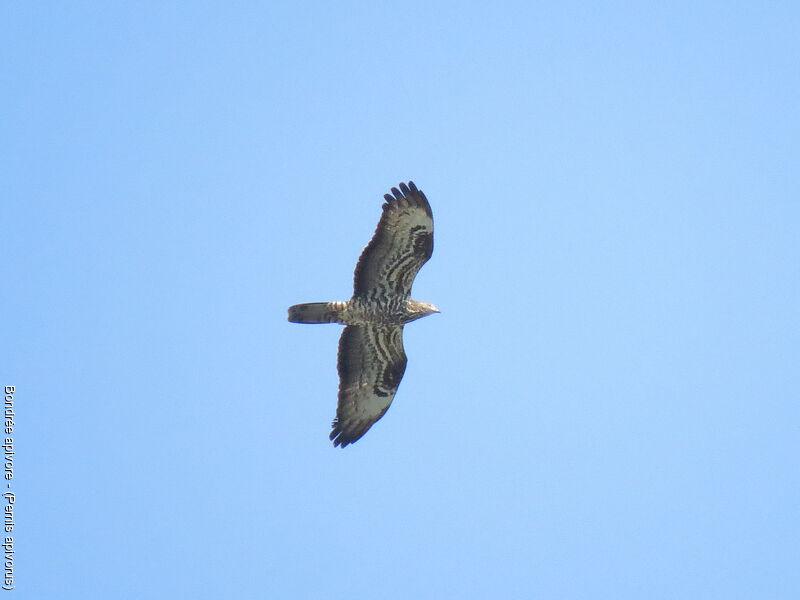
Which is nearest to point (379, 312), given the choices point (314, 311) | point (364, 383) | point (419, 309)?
point (419, 309)

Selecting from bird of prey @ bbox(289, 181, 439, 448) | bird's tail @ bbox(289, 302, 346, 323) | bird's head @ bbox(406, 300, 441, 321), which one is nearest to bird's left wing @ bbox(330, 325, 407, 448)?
bird of prey @ bbox(289, 181, 439, 448)

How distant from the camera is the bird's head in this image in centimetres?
1873

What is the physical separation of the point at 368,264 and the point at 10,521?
23.7 ft

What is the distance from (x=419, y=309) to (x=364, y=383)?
1541mm

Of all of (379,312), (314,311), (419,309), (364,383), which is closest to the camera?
(314,311)

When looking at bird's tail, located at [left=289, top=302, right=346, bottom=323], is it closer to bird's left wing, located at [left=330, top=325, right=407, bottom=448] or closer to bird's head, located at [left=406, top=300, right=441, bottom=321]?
bird's left wing, located at [left=330, top=325, right=407, bottom=448]

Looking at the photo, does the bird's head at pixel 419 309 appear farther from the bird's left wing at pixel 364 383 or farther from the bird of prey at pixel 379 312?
the bird's left wing at pixel 364 383

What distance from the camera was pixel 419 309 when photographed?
1878 centimetres

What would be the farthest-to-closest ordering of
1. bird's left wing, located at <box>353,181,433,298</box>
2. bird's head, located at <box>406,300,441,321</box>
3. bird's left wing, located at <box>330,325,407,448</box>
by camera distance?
bird's left wing, located at <box>330,325,407,448</box>, bird's head, located at <box>406,300,441,321</box>, bird's left wing, located at <box>353,181,433,298</box>

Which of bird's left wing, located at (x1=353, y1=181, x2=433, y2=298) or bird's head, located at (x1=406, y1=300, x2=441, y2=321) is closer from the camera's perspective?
bird's left wing, located at (x1=353, y1=181, x2=433, y2=298)

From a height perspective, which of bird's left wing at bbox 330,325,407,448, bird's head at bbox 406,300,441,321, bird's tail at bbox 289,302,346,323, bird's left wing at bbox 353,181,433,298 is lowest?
bird's left wing at bbox 330,325,407,448

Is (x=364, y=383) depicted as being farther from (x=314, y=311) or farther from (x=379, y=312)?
(x=314, y=311)

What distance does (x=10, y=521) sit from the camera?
20.1 metres

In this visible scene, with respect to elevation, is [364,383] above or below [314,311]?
below
